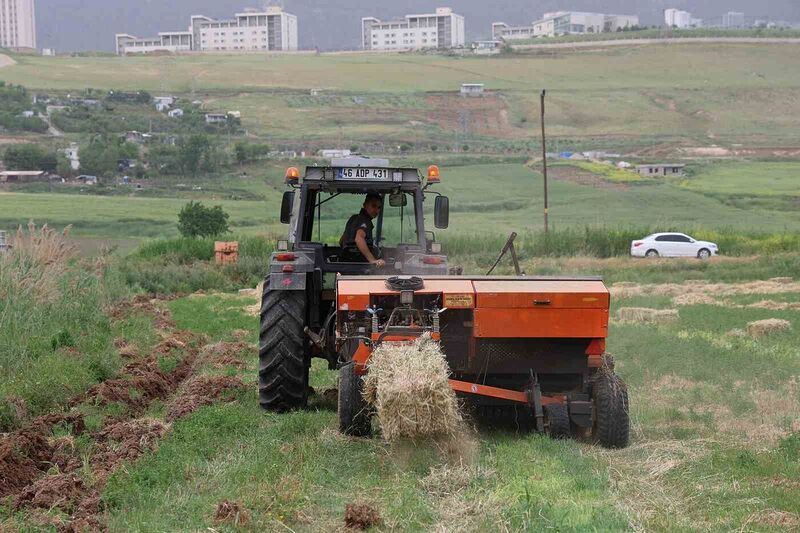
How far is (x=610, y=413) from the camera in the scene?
9.78 m

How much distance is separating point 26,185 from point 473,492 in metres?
58.7

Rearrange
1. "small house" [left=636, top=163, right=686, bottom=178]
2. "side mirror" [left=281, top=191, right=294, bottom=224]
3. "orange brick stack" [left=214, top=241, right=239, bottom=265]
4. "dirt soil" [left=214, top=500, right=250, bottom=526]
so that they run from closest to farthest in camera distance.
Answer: "dirt soil" [left=214, top=500, right=250, bottom=526] → "side mirror" [left=281, top=191, right=294, bottom=224] → "orange brick stack" [left=214, top=241, right=239, bottom=265] → "small house" [left=636, top=163, right=686, bottom=178]

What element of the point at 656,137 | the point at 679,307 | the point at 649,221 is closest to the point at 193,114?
the point at 656,137

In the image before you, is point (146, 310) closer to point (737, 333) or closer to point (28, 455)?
point (737, 333)

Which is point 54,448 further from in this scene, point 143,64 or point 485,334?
point 143,64

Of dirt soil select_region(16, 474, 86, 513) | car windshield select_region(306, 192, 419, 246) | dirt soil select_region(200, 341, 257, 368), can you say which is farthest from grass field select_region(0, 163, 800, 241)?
dirt soil select_region(16, 474, 86, 513)

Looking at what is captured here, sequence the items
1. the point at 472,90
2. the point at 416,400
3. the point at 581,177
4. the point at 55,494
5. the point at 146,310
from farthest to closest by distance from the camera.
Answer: the point at 472,90, the point at 581,177, the point at 146,310, the point at 416,400, the point at 55,494

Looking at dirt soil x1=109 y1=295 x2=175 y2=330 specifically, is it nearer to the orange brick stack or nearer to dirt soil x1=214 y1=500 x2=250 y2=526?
the orange brick stack

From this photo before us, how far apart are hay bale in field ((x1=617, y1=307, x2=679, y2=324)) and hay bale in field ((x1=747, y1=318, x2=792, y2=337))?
2.12 metres

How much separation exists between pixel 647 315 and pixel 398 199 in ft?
35.9

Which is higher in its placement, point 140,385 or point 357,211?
point 357,211

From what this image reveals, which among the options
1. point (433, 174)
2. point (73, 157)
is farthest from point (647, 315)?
point (73, 157)

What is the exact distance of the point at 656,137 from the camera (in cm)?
9275

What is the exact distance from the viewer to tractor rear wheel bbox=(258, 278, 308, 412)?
10.9 meters
